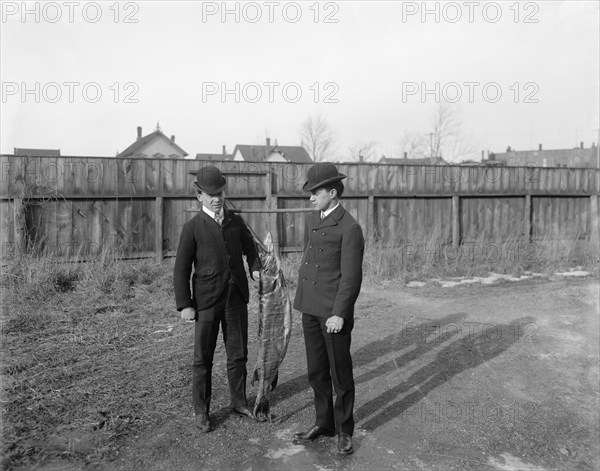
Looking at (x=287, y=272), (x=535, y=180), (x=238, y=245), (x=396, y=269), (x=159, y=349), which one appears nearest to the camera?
(x=238, y=245)

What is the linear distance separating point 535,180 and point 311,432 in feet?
36.5

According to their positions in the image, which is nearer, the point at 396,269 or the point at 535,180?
the point at 396,269

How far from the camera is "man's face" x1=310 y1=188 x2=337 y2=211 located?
3.91 metres

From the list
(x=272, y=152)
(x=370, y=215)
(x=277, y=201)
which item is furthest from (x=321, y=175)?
(x=272, y=152)

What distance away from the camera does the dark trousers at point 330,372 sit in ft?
12.5

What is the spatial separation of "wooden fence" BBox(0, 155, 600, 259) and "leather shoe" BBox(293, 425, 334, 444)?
159 inches

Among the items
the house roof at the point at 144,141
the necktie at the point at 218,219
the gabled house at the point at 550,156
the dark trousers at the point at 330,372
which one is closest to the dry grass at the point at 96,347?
the dark trousers at the point at 330,372

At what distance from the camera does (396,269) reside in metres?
10.7

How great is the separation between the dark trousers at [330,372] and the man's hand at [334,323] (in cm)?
9

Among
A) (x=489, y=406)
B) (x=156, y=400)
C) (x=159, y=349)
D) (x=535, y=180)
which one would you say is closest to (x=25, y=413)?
(x=156, y=400)

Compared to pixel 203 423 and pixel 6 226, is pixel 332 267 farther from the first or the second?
pixel 6 226

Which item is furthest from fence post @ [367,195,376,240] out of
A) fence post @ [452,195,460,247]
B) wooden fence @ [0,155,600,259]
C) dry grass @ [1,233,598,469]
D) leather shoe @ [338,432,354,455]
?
leather shoe @ [338,432,354,455]

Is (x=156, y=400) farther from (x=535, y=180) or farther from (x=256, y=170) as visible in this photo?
(x=535, y=180)

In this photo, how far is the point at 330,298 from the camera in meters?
3.85
